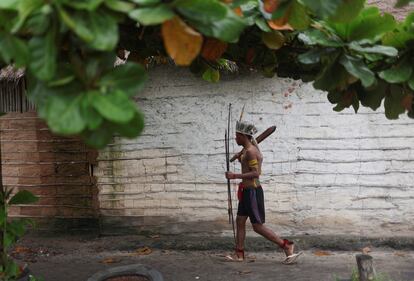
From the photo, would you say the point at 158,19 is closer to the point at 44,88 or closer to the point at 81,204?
the point at 44,88

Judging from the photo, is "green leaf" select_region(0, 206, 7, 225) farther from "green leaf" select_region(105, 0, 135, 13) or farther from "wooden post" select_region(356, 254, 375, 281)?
"wooden post" select_region(356, 254, 375, 281)

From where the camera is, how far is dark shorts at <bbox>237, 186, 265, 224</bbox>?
551 cm

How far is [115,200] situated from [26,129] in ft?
5.19

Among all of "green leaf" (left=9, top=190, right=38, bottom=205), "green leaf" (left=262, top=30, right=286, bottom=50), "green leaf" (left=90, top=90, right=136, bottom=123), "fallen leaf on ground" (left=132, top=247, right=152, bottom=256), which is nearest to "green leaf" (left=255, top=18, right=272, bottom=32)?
"green leaf" (left=262, top=30, right=286, bottom=50)

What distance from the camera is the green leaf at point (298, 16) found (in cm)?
201

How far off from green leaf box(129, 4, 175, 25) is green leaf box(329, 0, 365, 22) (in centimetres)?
74

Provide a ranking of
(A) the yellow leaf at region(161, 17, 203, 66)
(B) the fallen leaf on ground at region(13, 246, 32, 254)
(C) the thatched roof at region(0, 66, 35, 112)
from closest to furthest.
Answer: (A) the yellow leaf at region(161, 17, 203, 66) → (B) the fallen leaf on ground at region(13, 246, 32, 254) → (C) the thatched roof at region(0, 66, 35, 112)

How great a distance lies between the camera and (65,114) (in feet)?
4.82

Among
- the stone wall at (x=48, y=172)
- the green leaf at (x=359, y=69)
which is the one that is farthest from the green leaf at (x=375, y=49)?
the stone wall at (x=48, y=172)

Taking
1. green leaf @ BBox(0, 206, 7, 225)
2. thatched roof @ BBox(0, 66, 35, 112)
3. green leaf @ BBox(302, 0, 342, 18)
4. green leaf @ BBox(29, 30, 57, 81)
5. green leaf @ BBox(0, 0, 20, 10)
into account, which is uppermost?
thatched roof @ BBox(0, 66, 35, 112)

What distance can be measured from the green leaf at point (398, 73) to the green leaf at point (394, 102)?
0.18 meters

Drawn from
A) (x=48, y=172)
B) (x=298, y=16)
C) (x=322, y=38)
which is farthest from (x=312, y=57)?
(x=48, y=172)

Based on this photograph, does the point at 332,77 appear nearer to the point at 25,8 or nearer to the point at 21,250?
the point at 25,8

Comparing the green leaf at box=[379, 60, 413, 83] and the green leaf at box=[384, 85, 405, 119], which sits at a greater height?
the green leaf at box=[379, 60, 413, 83]
